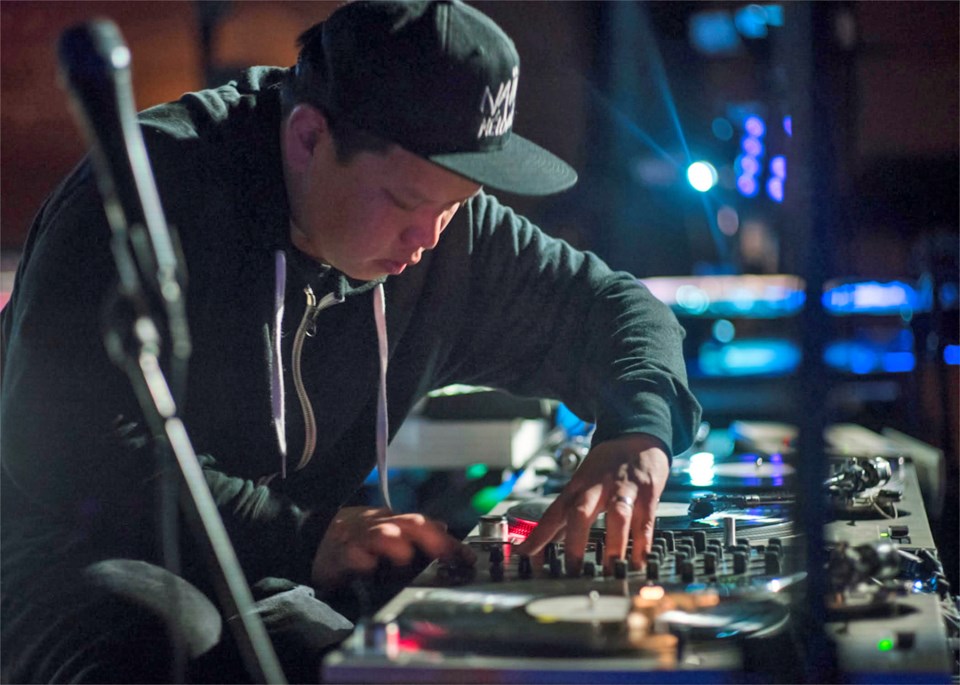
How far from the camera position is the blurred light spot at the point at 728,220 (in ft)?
17.6

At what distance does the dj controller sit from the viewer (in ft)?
2.26

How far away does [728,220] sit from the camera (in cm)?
554

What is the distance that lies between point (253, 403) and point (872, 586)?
2.53 ft

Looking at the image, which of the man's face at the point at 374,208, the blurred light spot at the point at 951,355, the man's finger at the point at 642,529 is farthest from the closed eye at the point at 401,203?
the blurred light spot at the point at 951,355

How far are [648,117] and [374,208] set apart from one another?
150 inches

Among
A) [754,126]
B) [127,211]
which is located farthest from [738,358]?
[127,211]

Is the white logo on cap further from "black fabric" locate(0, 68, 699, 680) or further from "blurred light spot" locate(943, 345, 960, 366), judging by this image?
"blurred light spot" locate(943, 345, 960, 366)

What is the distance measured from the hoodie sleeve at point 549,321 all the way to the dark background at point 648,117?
31 centimetres

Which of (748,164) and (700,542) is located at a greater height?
(748,164)

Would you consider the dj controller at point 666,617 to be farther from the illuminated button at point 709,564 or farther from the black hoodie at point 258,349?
the black hoodie at point 258,349

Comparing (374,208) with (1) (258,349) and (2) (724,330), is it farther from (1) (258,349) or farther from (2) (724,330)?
(2) (724,330)

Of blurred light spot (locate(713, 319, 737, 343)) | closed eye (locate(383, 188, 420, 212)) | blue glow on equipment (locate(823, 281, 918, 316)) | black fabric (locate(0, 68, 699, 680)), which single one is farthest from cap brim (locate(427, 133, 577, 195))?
blurred light spot (locate(713, 319, 737, 343))

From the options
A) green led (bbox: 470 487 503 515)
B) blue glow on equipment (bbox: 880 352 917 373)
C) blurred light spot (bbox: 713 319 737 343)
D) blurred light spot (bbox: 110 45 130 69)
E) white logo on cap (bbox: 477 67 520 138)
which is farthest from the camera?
blurred light spot (bbox: 713 319 737 343)

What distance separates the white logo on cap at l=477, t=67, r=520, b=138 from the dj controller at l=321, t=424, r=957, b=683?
18.2 inches
